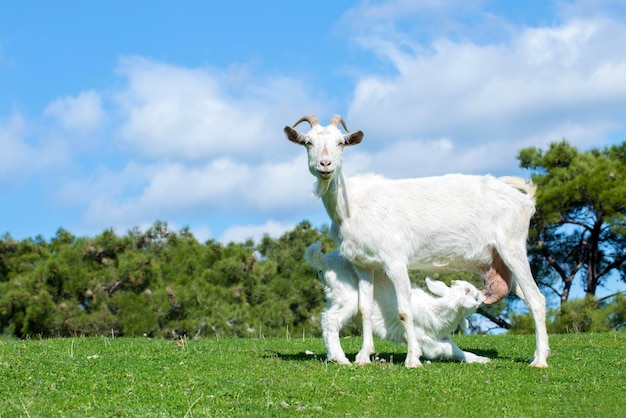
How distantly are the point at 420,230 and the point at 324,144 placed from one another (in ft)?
5.99

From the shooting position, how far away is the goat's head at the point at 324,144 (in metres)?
9.55

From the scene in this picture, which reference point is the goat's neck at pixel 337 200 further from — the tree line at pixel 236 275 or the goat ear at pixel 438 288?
the tree line at pixel 236 275

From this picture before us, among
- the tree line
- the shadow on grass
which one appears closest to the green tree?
the tree line

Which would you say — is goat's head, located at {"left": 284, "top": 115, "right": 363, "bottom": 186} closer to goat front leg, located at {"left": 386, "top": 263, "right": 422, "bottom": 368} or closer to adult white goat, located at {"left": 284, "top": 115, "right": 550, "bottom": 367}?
adult white goat, located at {"left": 284, "top": 115, "right": 550, "bottom": 367}

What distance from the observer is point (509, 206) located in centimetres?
1041

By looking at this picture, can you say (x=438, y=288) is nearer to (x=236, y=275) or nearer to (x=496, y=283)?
(x=496, y=283)

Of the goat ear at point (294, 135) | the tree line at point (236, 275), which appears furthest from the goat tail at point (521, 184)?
the tree line at point (236, 275)

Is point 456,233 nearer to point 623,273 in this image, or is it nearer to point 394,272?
point 394,272

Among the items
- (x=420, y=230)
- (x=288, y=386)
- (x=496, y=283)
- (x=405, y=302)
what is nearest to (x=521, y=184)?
(x=496, y=283)

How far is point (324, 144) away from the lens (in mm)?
9625

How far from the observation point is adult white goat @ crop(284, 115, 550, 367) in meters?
9.95

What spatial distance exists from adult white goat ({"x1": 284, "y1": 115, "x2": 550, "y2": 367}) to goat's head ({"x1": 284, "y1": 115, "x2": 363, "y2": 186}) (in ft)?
0.05

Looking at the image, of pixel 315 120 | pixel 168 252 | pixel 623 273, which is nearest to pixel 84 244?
pixel 168 252

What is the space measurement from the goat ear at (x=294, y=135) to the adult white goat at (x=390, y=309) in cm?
154
